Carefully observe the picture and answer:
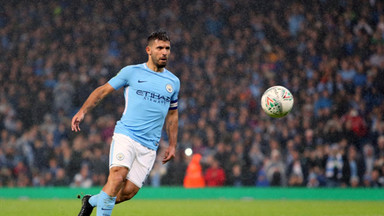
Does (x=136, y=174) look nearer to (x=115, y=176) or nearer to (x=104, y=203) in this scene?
(x=115, y=176)

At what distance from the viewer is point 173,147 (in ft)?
21.8

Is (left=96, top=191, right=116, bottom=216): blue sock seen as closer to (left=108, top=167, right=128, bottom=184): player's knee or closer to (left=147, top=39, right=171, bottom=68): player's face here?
(left=108, top=167, right=128, bottom=184): player's knee

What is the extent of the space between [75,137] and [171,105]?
10.7m

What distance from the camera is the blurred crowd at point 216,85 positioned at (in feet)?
49.0

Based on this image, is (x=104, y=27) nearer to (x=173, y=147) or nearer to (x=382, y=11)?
(x=382, y=11)

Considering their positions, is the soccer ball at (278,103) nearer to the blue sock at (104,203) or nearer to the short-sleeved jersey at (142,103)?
the short-sleeved jersey at (142,103)

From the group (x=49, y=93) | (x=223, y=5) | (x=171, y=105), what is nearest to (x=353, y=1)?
(x=223, y=5)

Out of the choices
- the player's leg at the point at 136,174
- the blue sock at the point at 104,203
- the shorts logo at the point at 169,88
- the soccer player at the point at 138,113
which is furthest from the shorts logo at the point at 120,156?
the shorts logo at the point at 169,88

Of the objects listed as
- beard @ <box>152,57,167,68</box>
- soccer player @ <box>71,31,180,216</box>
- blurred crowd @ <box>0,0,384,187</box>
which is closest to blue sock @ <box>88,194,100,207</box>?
soccer player @ <box>71,31,180,216</box>

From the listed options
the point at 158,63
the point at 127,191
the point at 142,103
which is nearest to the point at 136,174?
the point at 127,191

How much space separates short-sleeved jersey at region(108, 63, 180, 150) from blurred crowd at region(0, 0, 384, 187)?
8.65m

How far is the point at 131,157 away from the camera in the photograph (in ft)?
19.9

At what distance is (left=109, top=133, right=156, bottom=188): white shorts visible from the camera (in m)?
5.98

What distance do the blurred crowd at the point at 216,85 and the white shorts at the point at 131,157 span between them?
864 cm
